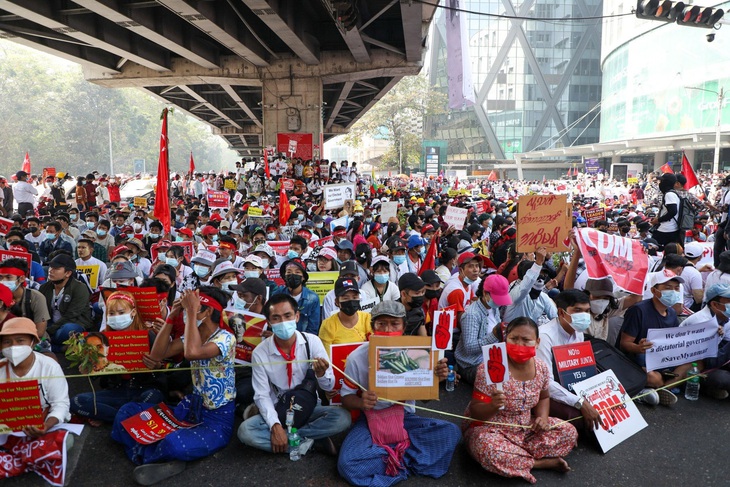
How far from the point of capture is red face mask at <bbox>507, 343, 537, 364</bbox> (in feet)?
12.5

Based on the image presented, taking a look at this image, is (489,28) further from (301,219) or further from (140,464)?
(140,464)

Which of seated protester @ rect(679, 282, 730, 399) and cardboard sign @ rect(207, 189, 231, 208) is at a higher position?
cardboard sign @ rect(207, 189, 231, 208)

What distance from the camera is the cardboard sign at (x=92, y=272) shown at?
7.23m

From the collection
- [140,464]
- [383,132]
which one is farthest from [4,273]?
[383,132]

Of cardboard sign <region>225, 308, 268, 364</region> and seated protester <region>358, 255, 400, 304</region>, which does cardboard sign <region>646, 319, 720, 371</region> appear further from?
cardboard sign <region>225, 308, 268, 364</region>

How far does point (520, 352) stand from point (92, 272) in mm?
6007

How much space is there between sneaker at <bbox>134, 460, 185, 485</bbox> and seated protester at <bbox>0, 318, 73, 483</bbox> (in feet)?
1.79

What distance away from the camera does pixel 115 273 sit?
5.96 meters

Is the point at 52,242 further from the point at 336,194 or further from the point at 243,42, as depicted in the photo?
the point at 243,42

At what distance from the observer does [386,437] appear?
12.9ft

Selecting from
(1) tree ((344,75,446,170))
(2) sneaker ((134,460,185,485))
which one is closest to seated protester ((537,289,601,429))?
(2) sneaker ((134,460,185,485))

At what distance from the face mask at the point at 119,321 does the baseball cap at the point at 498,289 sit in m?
3.31

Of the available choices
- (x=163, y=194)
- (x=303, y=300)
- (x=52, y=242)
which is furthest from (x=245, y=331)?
(x=52, y=242)

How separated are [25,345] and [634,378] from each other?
5163 millimetres
